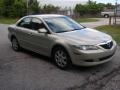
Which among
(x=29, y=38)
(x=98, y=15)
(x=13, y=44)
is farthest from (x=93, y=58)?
(x=98, y=15)

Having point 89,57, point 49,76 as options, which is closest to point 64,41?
point 89,57

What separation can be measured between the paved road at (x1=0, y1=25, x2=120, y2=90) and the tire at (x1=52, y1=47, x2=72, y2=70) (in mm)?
153

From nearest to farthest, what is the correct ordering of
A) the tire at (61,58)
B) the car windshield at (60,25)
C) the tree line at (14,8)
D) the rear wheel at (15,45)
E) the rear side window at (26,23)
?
the tire at (61,58), the car windshield at (60,25), the rear side window at (26,23), the rear wheel at (15,45), the tree line at (14,8)

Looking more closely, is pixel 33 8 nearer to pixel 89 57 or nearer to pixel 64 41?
pixel 64 41

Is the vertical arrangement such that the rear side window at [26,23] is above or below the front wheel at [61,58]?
above

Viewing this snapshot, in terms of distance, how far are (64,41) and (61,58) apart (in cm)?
53

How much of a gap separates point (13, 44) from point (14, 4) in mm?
25356

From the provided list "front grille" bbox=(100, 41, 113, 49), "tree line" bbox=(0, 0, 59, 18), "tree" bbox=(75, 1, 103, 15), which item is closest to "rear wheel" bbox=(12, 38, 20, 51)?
"front grille" bbox=(100, 41, 113, 49)

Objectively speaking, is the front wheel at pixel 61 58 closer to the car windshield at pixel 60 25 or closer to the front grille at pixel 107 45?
the car windshield at pixel 60 25

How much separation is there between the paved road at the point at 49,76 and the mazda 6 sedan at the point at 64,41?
316mm

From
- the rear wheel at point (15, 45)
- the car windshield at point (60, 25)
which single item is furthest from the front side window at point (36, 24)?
the rear wheel at point (15, 45)

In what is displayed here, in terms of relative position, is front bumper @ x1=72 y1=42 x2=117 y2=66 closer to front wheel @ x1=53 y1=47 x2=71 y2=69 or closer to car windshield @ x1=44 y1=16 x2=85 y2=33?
front wheel @ x1=53 y1=47 x2=71 y2=69

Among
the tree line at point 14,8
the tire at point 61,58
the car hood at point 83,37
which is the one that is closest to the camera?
the car hood at point 83,37

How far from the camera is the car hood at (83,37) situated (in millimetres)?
6207
